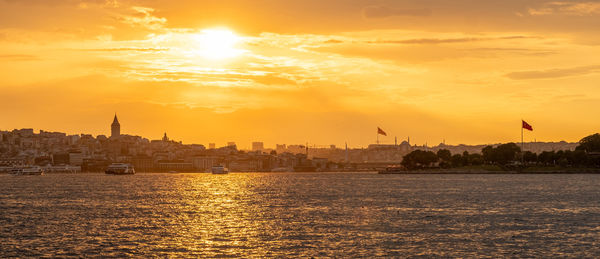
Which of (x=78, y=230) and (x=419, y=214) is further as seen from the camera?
(x=419, y=214)

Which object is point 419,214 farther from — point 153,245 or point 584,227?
point 153,245

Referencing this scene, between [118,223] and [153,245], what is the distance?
734 inches

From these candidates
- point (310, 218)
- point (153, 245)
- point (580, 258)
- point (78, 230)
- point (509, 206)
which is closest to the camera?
point (580, 258)

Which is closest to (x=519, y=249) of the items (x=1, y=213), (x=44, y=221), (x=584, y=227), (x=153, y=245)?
(x=584, y=227)

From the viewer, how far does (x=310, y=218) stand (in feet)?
262

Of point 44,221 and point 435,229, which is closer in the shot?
point 435,229

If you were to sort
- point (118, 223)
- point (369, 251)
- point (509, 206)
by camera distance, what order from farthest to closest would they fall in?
point (509, 206)
point (118, 223)
point (369, 251)

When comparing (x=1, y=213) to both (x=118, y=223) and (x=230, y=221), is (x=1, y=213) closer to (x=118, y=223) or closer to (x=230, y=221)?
(x=118, y=223)

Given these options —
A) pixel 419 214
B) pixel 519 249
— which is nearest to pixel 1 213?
pixel 419 214

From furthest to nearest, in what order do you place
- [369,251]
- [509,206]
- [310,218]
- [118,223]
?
[509,206] → [310,218] → [118,223] → [369,251]

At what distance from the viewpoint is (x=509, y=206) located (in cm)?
9875

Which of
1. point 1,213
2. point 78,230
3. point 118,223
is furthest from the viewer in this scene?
point 1,213

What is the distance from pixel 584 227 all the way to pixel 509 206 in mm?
28726

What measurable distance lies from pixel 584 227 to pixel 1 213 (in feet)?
221
